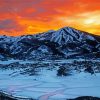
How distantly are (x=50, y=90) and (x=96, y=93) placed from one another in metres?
6.32

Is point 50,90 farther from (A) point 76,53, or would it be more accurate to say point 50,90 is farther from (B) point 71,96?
(A) point 76,53

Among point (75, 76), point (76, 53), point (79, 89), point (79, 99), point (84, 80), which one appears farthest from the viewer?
point (76, 53)

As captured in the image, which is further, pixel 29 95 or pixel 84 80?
pixel 84 80

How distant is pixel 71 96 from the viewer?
3406cm

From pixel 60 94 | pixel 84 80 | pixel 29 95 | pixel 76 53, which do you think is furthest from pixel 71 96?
pixel 76 53

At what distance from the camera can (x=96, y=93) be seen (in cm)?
3503

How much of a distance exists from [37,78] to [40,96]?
66.5ft

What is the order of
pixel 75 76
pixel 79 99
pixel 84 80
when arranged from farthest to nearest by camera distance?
pixel 75 76
pixel 84 80
pixel 79 99

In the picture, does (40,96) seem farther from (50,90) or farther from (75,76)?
(75,76)

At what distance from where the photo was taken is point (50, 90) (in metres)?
39.5

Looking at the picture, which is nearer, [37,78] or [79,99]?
[79,99]

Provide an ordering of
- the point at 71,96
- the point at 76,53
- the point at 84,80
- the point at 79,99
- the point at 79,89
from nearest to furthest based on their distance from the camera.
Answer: the point at 79,99 → the point at 71,96 → the point at 79,89 → the point at 84,80 → the point at 76,53

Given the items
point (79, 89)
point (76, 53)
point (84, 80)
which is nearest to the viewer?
point (79, 89)

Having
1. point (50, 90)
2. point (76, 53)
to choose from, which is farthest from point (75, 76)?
point (76, 53)
